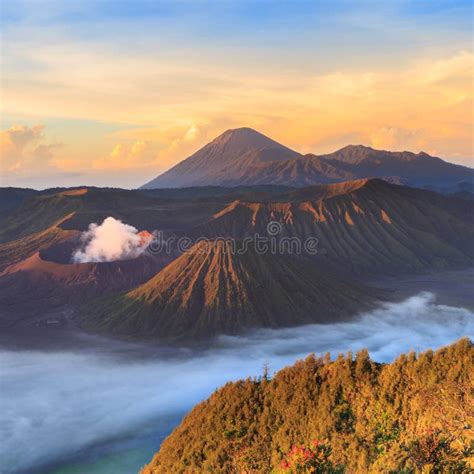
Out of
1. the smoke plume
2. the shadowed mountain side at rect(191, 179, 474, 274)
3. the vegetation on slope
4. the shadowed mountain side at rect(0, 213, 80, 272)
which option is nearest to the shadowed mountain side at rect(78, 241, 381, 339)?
the smoke plume

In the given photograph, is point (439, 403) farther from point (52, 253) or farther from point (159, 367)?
point (52, 253)

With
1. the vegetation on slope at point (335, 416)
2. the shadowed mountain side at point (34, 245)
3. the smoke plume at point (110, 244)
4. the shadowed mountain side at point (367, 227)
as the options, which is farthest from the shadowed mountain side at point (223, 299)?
the vegetation on slope at point (335, 416)

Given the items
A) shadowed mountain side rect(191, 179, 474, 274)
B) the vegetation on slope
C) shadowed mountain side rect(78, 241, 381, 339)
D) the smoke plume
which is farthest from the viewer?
shadowed mountain side rect(191, 179, 474, 274)

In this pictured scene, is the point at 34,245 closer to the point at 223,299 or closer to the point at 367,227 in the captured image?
the point at 223,299

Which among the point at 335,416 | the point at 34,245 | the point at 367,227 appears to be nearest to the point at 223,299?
the point at 335,416

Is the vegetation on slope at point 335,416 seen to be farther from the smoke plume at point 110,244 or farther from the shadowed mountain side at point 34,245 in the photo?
the shadowed mountain side at point 34,245

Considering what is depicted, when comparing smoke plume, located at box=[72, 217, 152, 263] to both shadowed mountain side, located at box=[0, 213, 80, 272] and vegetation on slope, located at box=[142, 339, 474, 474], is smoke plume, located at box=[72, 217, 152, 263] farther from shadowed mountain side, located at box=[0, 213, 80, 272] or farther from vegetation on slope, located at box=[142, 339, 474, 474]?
vegetation on slope, located at box=[142, 339, 474, 474]
